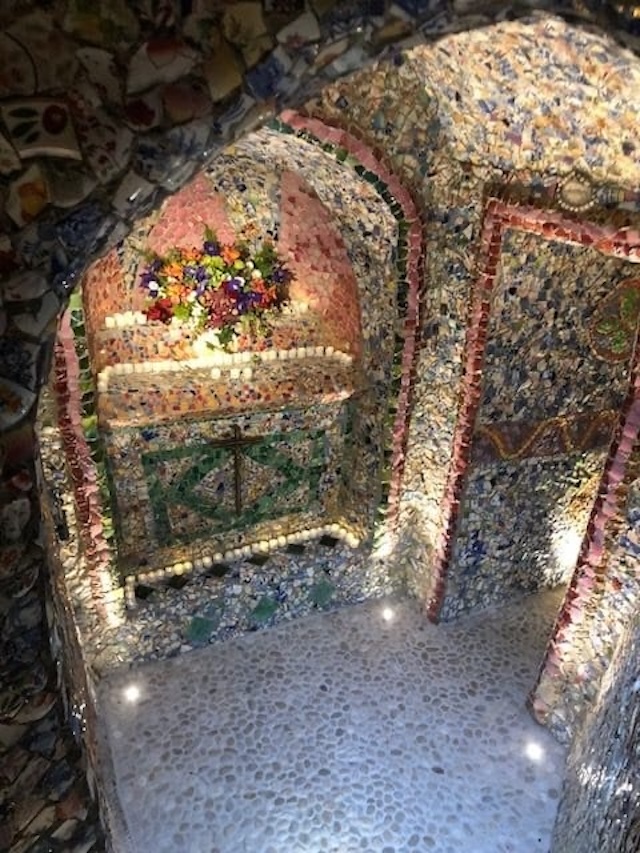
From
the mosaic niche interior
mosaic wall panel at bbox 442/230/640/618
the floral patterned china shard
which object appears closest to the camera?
the floral patterned china shard

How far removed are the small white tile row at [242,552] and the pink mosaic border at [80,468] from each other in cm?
17

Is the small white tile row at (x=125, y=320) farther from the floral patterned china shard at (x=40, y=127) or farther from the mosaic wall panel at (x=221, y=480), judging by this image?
the floral patterned china shard at (x=40, y=127)

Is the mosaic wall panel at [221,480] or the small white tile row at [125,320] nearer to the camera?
the mosaic wall panel at [221,480]

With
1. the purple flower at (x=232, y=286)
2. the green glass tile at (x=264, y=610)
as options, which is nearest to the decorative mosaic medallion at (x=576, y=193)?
the purple flower at (x=232, y=286)

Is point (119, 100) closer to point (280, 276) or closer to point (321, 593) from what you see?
point (280, 276)

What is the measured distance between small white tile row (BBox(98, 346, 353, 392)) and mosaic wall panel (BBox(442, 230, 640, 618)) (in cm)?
111

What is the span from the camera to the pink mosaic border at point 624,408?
3.07m

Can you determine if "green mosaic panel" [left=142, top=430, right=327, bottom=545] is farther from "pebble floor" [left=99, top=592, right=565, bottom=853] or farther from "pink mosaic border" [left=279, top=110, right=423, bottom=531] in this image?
"pebble floor" [left=99, top=592, right=565, bottom=853]

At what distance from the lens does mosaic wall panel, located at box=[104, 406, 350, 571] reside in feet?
12.9

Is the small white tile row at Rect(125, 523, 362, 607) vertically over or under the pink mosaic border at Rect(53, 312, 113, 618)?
under

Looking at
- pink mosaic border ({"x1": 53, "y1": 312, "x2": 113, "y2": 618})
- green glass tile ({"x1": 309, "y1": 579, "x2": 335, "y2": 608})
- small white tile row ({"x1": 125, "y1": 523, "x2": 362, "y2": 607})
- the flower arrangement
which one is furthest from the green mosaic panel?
the flower arrangement

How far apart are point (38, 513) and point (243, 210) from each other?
306cm

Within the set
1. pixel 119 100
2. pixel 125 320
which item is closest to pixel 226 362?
pixel 125 320

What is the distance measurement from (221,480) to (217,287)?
1.25m
